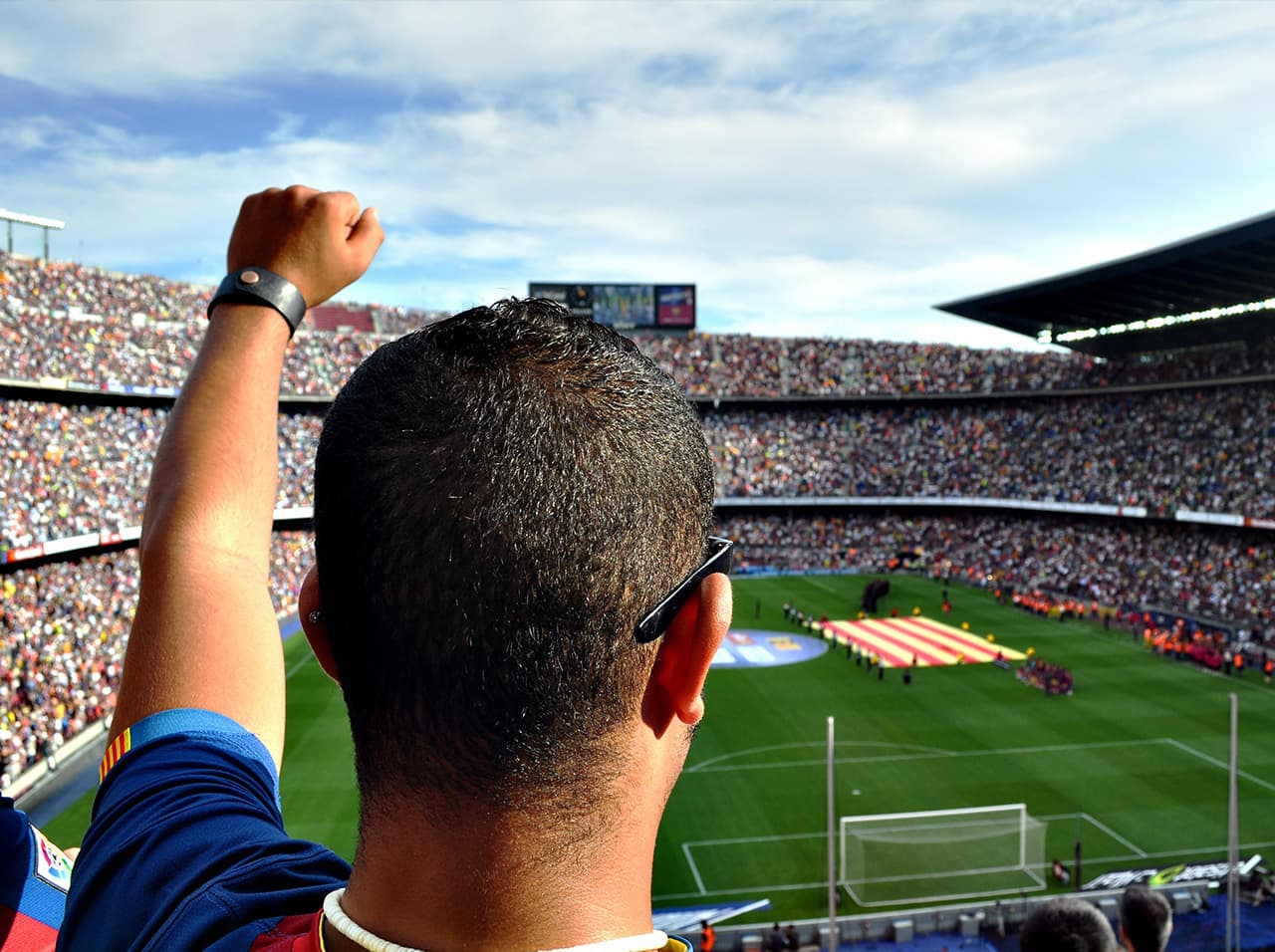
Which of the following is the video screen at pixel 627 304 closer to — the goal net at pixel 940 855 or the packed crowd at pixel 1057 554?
the packed crowd at pixel 1057 554

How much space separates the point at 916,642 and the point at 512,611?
36285mm

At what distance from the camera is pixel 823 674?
3123 centimetres

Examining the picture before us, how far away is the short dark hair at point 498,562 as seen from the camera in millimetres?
1178

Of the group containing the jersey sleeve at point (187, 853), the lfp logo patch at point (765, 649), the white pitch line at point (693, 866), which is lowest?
the white pitch line at point (693, 866)

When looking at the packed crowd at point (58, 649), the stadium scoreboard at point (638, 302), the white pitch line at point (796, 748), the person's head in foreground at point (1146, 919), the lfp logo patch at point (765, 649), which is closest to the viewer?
the person's head in foreground at point (1146, 919)

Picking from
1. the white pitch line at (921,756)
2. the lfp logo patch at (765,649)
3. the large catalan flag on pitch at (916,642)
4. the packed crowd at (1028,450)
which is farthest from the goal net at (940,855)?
the packed crowd at (1028,450)

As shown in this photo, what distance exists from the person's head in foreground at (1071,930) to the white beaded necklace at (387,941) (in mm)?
3718

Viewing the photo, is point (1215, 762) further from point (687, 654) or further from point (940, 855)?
point (687, 654)

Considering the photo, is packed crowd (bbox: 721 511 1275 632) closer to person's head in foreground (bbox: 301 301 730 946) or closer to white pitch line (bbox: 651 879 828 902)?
white pitch line (bbox: 651 879 828 902)

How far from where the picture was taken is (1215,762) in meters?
22.8

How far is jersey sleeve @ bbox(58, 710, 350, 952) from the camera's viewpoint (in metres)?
1.26

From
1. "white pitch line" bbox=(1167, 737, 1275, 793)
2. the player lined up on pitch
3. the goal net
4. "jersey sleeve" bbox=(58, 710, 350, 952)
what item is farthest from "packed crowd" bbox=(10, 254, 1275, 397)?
the player lined up on pitch

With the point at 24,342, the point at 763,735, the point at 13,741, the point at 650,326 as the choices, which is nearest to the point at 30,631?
the point at 13,741

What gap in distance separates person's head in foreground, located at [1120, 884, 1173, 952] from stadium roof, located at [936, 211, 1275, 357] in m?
34.9
